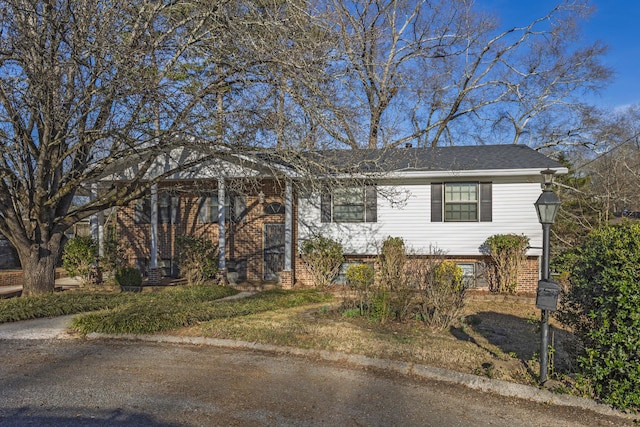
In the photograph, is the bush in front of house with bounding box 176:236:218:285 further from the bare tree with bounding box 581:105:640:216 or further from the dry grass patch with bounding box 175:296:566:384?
the bare tree with bounding box 581:105:640:216

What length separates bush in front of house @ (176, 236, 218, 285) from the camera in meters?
13.0

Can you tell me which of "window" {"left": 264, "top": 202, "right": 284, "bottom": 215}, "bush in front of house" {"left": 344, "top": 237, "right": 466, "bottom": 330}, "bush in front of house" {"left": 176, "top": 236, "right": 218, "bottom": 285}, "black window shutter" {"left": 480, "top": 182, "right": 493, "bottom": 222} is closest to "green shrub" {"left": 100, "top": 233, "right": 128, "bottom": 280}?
"bush in front of house" {"left": 176, "top": 236, "right": 218, "bottom": 285}

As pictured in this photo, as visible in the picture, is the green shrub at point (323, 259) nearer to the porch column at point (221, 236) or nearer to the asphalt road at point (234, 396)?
the porch column at point (221, 236)

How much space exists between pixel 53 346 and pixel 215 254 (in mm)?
7784

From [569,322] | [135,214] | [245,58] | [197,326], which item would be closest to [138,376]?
[197,326]

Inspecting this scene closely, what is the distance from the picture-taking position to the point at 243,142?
9609 millimetres

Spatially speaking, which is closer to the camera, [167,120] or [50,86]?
[50,86]

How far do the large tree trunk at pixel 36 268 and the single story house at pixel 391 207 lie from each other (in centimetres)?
369

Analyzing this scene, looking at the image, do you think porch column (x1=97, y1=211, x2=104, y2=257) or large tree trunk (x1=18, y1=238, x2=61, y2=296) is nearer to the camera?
large tree trunk (x1=18, y1=238, x2=61, y2=296)

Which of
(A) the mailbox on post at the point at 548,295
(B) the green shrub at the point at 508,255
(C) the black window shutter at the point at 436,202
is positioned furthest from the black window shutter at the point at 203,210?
(A) the mailbox on post at the point at 548,295

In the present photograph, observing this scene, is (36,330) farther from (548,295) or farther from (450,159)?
(450,159)

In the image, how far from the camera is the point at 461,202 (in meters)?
13.2

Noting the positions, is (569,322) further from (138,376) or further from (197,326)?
(197,326)

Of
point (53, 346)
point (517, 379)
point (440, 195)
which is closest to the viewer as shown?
point (517, 379)
